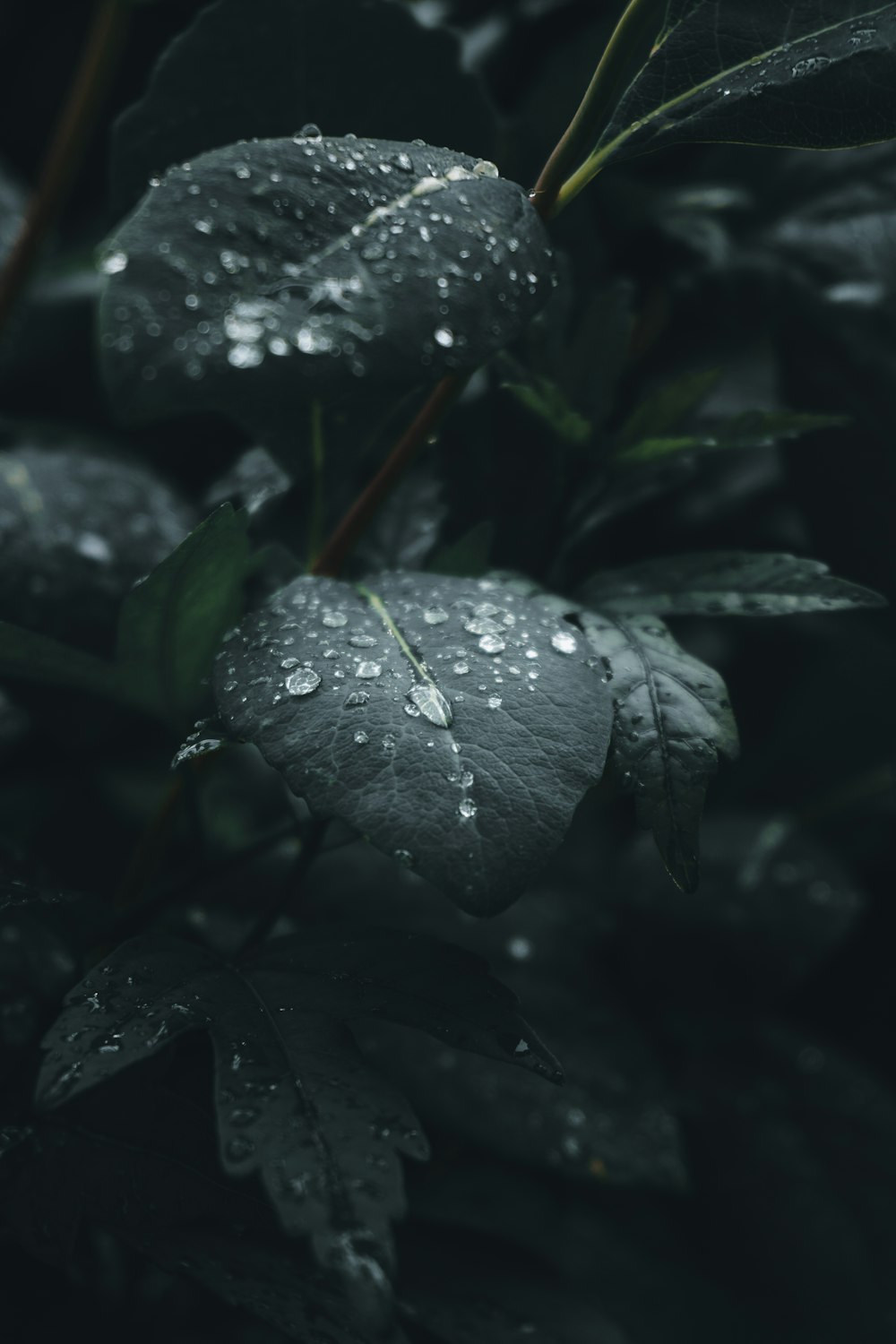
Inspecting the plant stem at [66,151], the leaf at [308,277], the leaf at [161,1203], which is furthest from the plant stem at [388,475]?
the plant stem at [66,151]

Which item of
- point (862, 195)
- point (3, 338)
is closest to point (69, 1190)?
point (3, 338)

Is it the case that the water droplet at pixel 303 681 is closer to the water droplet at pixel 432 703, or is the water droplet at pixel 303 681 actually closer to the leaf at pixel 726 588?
the water droplet at pixel 432 703

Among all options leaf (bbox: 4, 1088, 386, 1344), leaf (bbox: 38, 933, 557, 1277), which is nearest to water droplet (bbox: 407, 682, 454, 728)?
leaf (bbox: 38, 933, 557, 1277)

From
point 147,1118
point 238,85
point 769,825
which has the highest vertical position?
point 238,85

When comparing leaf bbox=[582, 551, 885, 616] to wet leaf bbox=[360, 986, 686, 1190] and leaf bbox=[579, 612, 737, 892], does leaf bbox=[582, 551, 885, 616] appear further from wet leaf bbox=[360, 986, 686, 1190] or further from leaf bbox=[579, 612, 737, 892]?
wet leaf bbox=[360, 986, 686, 1190]

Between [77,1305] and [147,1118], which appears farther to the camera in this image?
[77,1305]

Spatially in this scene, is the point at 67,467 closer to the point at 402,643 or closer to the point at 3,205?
the point at 3,205

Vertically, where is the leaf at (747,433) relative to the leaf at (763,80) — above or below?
below
